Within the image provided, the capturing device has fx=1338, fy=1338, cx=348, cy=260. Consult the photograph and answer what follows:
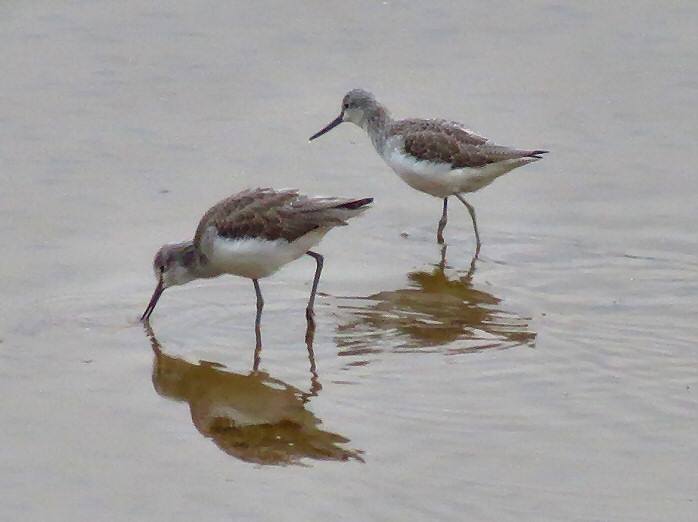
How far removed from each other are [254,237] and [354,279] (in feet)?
3.46

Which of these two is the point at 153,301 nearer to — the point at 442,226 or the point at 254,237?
the point at 254,237

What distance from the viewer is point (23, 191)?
1045 cm

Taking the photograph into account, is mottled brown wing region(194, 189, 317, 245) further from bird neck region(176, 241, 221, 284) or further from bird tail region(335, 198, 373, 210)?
bird tail region(335, 198, 373, 210)

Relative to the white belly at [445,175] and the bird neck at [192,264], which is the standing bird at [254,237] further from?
the white belly at [445,175]

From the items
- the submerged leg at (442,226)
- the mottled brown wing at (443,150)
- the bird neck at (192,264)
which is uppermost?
the mottled brown wing at (443,150)

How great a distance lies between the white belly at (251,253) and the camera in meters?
8.51

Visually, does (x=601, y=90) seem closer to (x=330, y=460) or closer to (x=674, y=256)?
(x=674, y=256)

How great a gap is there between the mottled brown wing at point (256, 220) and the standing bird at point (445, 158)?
1.84m

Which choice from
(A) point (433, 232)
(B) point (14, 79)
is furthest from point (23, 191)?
(A) point (433, 232)

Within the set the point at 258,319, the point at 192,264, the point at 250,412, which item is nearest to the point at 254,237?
the point at 192,264

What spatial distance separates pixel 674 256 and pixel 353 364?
2830 millimetres

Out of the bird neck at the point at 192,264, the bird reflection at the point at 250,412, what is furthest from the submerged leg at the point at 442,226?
the bird reflection at the point at 250,412

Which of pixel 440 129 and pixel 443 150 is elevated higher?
pixel 440 129

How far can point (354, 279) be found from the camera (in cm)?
933
